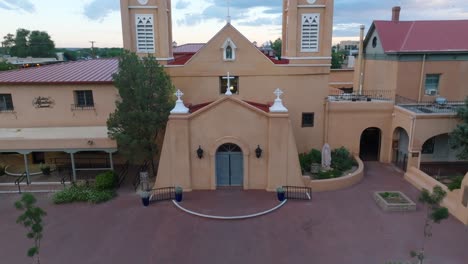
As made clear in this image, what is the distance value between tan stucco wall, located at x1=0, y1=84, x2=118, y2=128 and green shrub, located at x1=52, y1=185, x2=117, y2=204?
547cm

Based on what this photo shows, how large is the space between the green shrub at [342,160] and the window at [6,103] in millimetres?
20241

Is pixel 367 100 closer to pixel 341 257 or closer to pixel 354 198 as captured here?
pixel 354 198

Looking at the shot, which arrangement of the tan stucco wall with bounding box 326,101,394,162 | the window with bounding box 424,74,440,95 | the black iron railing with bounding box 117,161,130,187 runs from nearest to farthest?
the black iron railing with bounding box 117,161,130,187
the tan stucco wall with bounding box 326,101,394,162
the window with bounding box 424,74,440,95

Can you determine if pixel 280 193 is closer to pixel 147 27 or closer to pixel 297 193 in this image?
pixel 297 193

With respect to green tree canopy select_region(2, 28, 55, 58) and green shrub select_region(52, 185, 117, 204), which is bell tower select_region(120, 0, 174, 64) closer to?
green shrub select_region(52, 185, 117, 204)

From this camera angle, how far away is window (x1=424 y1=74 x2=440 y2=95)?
2380 cm

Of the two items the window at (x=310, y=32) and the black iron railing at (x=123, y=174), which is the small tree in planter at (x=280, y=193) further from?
the window at (x=310, y=32)

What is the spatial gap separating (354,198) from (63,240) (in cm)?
1335

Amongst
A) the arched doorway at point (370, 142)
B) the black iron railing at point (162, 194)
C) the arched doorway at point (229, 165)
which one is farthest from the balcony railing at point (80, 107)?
the arched doorway at point (370, 142)

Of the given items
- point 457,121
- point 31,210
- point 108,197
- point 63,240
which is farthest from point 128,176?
point 457,121

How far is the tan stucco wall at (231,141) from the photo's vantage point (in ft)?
55.8

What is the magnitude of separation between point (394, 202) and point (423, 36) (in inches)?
558

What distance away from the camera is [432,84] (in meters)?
24.0

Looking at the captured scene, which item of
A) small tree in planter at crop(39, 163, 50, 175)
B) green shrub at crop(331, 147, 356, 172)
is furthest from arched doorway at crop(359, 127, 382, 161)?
small tree in planter at crop(39, 163, 50, 175)
